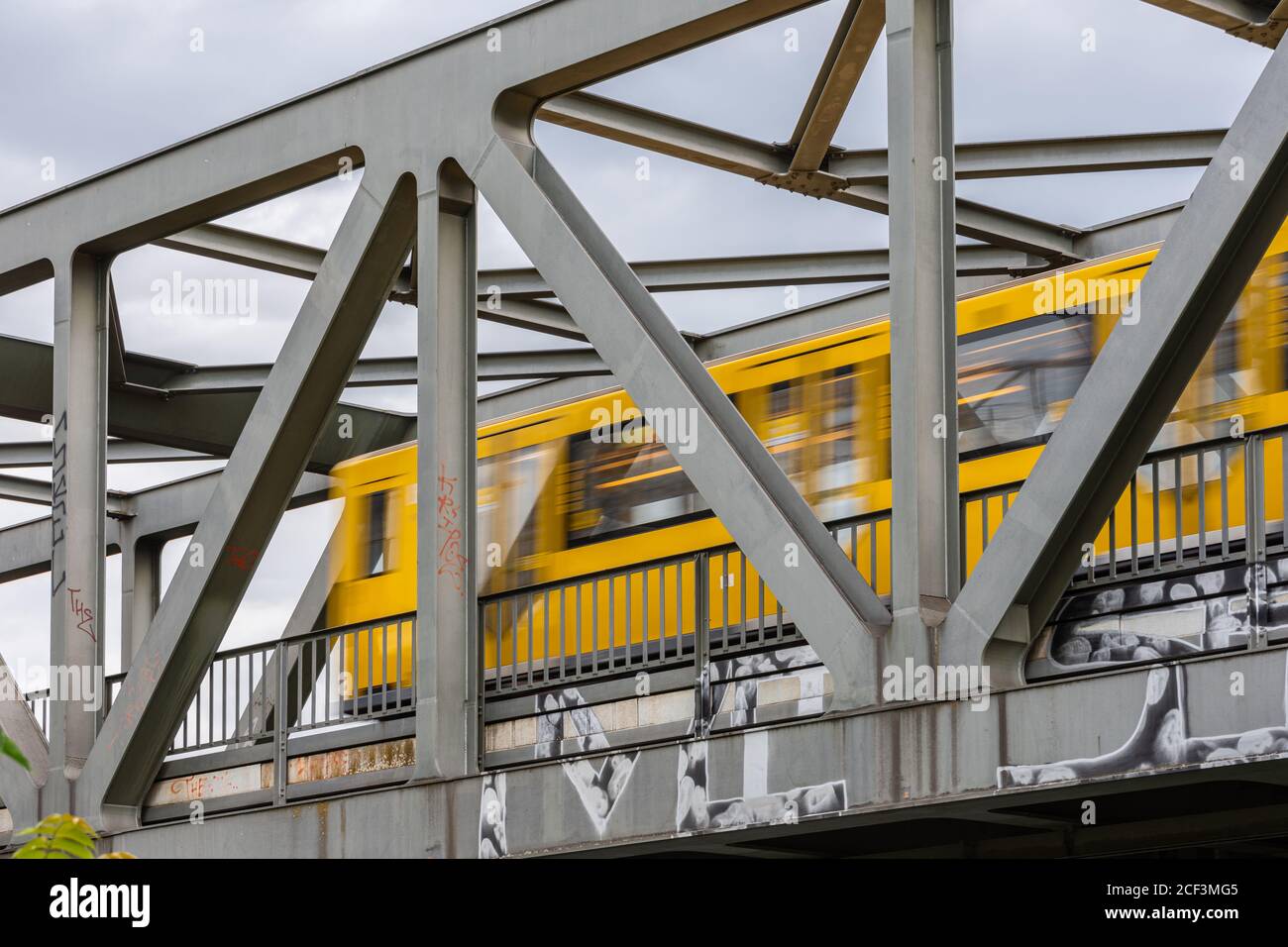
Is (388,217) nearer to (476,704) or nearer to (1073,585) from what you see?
(476,704)

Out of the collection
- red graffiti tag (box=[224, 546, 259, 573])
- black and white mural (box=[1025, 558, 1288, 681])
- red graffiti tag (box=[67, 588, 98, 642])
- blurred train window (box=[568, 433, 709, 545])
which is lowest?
black and white mural (box=[1025, 558, 1288, 681])

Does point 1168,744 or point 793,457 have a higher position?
point 793,457

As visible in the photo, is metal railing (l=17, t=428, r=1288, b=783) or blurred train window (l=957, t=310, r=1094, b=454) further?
blurred train window (l=957, t=310, r=1094, b=454)

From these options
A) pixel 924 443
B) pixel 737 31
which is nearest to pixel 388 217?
pixel 737 31

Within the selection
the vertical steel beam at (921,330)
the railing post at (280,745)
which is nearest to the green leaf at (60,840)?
the vertical steel beam at (921,330)

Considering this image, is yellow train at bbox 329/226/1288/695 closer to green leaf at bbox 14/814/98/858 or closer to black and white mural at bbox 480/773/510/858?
black and white mural at bbox 480/773/510/858

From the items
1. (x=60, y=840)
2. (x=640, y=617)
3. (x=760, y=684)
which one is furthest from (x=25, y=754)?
(x=60, y=840)

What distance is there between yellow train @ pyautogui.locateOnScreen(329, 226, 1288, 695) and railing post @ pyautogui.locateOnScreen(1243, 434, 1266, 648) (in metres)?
4.14

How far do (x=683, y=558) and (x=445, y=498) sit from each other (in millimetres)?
1650

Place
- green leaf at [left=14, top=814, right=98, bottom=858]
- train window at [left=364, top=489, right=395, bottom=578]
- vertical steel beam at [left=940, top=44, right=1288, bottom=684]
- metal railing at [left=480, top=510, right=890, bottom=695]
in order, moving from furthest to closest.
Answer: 1. train window at [left=364, top=489, right=395, bottom=578]
2. metal railing at [left=480, top=510, right=890, bottom=695]
3. vertical steel beam at [left=940, top=44, right=1288, bottom=684]
4. green leaf at [left=14, top=814, right=98, bottom=858]

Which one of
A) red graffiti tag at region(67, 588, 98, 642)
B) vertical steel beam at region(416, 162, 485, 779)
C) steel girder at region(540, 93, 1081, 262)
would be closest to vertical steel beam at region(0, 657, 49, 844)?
red graffiti tag at region(67, 588, 98, 642)

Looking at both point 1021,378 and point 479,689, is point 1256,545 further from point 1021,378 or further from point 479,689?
point 1021,378

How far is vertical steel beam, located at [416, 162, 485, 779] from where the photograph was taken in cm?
1327

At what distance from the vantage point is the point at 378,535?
78.9ft
